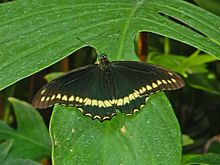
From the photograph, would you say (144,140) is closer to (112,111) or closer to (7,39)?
(112,111)

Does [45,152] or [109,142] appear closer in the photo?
[109,142]

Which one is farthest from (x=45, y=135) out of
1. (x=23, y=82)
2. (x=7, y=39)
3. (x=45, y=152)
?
(x=7, y=39)

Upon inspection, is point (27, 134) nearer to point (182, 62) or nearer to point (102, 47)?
point (182, 62)

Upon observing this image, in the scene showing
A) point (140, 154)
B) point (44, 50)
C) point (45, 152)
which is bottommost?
point (45, 152)

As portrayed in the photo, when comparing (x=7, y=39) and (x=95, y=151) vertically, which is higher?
(x=7, y=39)

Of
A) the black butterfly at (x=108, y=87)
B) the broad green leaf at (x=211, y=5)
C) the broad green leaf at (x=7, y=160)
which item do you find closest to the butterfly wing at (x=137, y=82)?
the black butterfly at (x=108, y=87)

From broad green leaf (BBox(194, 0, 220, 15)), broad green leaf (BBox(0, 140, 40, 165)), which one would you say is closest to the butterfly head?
broad green leaf (BBox(0, 140, 40, 165))

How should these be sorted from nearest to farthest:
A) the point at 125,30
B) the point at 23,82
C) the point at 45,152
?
1. the point at 125,30
2. the point at 45,152
3. the point at 23,82
